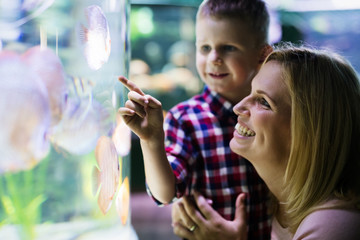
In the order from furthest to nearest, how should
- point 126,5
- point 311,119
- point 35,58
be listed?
point 126,5 → point 311,119 → point 35,58

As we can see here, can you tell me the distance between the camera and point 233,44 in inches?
41.6

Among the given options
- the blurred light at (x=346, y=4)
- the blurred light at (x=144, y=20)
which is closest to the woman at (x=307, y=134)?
the blurred light at (x=346, y=4)

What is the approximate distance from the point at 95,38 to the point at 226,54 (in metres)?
0.38

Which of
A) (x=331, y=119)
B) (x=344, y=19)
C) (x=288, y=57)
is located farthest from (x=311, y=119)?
(x=344, y=19)

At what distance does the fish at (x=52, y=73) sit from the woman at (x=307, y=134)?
41 centimetres

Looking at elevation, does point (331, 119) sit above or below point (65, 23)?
below

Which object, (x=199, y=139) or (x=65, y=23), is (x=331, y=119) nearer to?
(x=199, y=139)

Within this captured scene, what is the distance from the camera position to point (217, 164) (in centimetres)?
107

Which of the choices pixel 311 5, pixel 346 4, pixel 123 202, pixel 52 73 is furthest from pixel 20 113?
pixel 311 5

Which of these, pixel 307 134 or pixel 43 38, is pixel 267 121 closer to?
pixel 307 134

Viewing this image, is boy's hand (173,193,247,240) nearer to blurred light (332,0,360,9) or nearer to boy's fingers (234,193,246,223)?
boy's fingers (234,193,246,223)

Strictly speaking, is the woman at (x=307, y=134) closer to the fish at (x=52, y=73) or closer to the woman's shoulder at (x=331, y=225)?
the woman's shoulder at (x=331, y=225)

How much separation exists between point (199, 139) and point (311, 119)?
307 mm

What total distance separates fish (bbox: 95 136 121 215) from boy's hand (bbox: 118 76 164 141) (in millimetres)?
65
